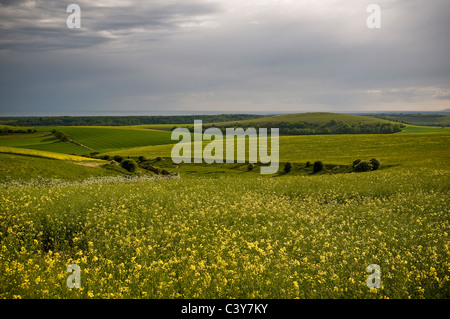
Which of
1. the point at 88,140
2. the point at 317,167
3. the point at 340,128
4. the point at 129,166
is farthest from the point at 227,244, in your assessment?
the point at 340,128

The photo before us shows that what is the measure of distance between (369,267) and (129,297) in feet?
20.1

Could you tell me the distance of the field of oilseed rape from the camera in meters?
7.10

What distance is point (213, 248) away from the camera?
9.48m

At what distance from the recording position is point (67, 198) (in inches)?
578

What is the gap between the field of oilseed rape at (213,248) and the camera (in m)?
7.10

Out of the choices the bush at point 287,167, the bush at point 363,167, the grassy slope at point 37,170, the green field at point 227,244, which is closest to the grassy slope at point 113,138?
the grassy slope at point 37,170

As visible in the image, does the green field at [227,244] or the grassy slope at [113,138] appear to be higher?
the grassy slope at [113,138]

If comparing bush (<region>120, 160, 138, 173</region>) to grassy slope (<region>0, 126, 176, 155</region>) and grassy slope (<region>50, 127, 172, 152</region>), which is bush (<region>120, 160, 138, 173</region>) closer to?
grassy slope (<region>0, 126, 176, 155</region>)

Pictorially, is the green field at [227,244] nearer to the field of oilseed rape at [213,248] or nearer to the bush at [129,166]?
the field of oilseed rape at [213,248]

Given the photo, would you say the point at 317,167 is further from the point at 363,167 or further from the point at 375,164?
the point at 375,164

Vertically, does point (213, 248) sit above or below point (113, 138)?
below

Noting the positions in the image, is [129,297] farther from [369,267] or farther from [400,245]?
[400,245]
